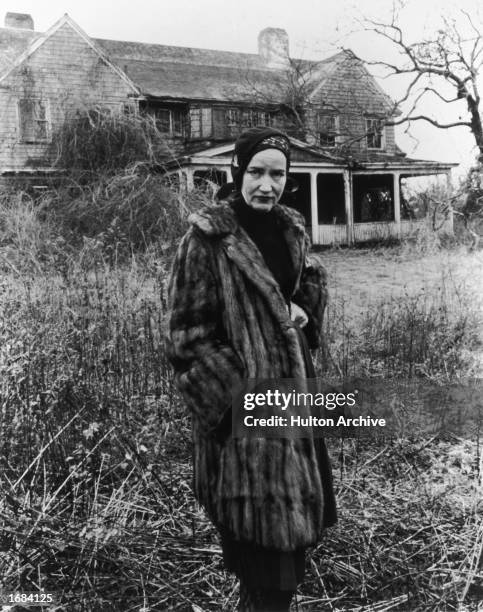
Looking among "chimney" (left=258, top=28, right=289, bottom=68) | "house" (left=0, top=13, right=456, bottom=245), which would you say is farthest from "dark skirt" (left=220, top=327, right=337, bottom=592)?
"house" (left=0, top=13, right=456, bottom=245)

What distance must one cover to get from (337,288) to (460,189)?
119 centimetres

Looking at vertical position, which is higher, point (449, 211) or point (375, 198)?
point (375, 198)

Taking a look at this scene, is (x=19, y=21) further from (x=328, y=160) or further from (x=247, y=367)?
(x=328, y=160)

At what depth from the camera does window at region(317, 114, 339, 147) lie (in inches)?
247

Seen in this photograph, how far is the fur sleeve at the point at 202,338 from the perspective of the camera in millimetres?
1646

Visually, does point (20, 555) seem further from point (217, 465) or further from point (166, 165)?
point (166, 165)

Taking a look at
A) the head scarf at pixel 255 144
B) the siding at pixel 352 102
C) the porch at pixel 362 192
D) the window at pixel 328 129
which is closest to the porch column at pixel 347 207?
the porch at pixel 362 192

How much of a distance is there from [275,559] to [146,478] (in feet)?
3.78

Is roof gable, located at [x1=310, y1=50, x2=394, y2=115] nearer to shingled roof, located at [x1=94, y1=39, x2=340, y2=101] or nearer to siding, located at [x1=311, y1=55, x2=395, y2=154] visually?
siding, located at [x1=311, y1=55, x2=395, y2=154]

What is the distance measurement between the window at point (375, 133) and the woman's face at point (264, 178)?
353 centimetres

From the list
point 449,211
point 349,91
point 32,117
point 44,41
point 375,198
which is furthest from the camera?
point 375,198

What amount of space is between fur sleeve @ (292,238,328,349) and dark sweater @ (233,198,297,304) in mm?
102

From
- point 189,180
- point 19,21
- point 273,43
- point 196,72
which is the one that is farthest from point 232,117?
point 19,21

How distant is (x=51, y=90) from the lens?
6.97 m
